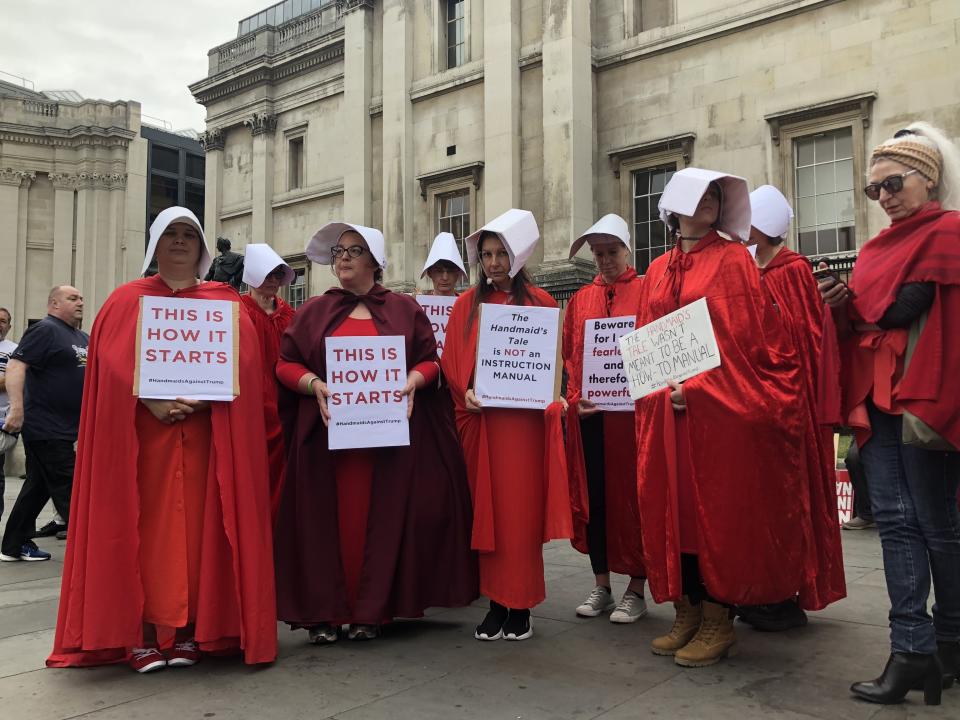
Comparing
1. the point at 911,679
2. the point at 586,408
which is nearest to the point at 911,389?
the point at 911,679

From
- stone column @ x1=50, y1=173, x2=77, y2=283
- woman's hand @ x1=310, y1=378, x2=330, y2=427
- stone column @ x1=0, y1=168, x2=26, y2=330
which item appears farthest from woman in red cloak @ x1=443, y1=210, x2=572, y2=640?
stone column @ x1=50, y1=173, x2=77, y2=283

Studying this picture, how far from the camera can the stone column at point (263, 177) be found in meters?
26.6

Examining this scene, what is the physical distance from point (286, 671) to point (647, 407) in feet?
6.83

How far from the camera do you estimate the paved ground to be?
3289 millimetres

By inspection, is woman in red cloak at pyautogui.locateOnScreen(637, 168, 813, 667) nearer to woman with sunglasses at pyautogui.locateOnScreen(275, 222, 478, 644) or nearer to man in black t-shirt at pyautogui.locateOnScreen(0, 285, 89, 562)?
woman with sunglasses at pyautogui.locateOnScreen(275, 222, 478, 644)

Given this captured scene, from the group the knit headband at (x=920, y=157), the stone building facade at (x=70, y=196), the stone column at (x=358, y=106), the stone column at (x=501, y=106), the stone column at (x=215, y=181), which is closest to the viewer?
the knit headband at (x=920, y=157)

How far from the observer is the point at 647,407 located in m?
4.05

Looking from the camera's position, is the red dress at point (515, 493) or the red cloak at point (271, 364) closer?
the red dress at point (515, 493)

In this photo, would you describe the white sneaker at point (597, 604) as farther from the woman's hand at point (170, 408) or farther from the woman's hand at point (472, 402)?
the woman's hand at point (170, 408)

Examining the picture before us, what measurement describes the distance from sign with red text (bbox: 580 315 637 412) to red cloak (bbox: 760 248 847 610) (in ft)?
2.75

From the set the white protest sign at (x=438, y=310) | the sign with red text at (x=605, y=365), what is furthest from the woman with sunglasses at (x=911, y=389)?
the white protest sign at (x=438, y=310)

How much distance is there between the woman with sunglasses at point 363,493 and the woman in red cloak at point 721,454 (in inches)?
44.7

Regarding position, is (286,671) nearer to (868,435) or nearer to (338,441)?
(338,441)


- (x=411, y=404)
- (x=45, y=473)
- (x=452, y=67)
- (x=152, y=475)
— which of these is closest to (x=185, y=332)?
(x=152, y=475)
